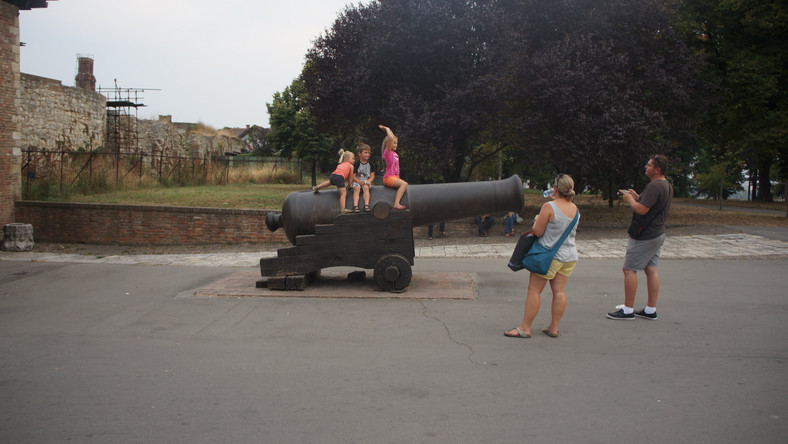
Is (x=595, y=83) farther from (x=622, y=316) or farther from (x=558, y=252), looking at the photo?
(x=558, y=252)

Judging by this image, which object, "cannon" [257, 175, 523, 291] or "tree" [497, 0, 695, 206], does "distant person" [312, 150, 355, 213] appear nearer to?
"cannon" [257, 175, 523, 291]

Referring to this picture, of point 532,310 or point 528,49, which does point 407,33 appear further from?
point 532,310

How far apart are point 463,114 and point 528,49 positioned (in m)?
3.41

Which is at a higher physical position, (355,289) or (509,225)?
(509,225)

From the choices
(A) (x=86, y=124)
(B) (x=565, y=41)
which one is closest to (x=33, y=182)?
(A) (x=86, y=124)

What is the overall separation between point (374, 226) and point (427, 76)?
33.2 feet

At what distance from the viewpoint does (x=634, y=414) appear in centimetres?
385

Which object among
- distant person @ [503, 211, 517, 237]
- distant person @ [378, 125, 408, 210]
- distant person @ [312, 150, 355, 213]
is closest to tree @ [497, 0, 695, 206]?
distant person @ [503, 211, 517, 237]

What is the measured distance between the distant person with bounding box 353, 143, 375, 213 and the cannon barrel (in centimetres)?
9

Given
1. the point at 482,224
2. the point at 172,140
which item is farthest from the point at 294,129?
the point at 482,224

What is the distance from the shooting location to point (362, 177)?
841cm

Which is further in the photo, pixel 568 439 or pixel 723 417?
pixel 723 417

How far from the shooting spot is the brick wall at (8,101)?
14.4 metres

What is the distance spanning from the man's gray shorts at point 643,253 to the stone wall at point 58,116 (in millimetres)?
21809
